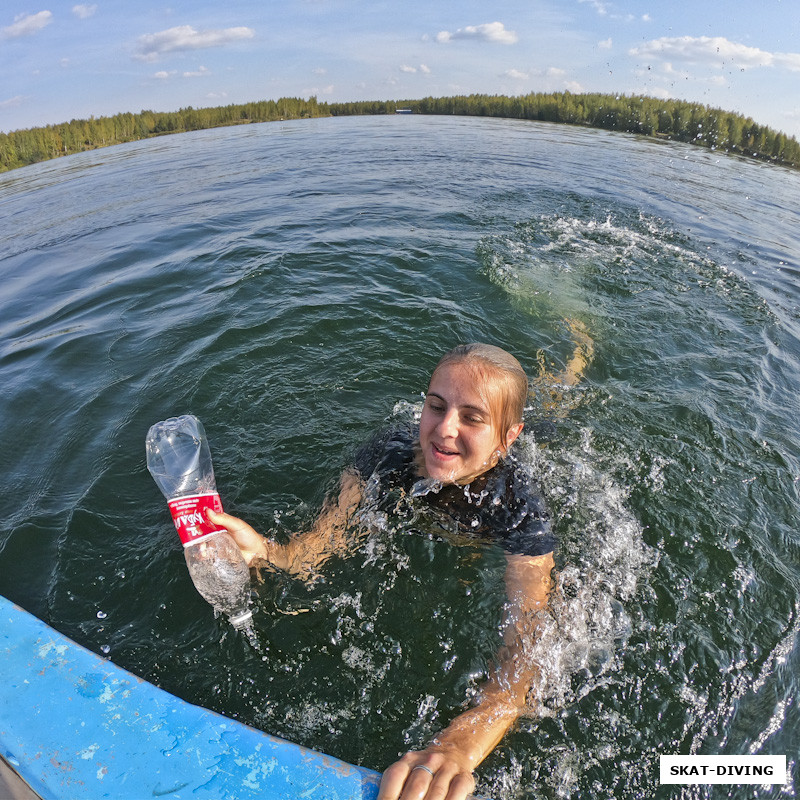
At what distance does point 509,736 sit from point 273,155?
66.7 ft

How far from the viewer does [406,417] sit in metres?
4.46

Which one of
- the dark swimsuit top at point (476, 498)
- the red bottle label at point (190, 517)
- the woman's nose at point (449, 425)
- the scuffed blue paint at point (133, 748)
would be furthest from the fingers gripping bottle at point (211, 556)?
the woman's nose at point (449, 425)

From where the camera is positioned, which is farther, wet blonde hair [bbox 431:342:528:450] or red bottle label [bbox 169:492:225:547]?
wet blonde hair [bbox 431:342:528:450]

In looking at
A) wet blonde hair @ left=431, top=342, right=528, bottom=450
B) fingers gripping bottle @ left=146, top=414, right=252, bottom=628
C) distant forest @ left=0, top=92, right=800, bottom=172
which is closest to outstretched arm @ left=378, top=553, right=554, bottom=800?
wet blonde hair @ left=431, top=342, right=528, bottom=450

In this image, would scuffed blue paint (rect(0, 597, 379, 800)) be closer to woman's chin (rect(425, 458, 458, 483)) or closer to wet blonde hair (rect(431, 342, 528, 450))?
woman's chin (rect(425, 458, 458, 483))

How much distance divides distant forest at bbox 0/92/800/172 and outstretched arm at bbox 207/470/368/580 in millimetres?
26070

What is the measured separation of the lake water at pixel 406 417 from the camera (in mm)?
2490

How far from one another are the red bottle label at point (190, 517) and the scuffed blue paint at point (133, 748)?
654 mm

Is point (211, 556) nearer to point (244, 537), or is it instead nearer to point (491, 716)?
point (244, 537)

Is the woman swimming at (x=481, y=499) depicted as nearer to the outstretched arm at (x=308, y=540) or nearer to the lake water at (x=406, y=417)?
the outstretched arm at (x=308, y=540)

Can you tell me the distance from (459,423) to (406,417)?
177cm

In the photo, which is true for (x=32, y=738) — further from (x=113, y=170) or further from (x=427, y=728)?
(x=113, y=170)

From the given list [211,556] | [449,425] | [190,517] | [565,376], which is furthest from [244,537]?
[565,376]

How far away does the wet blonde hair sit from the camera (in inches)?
107
